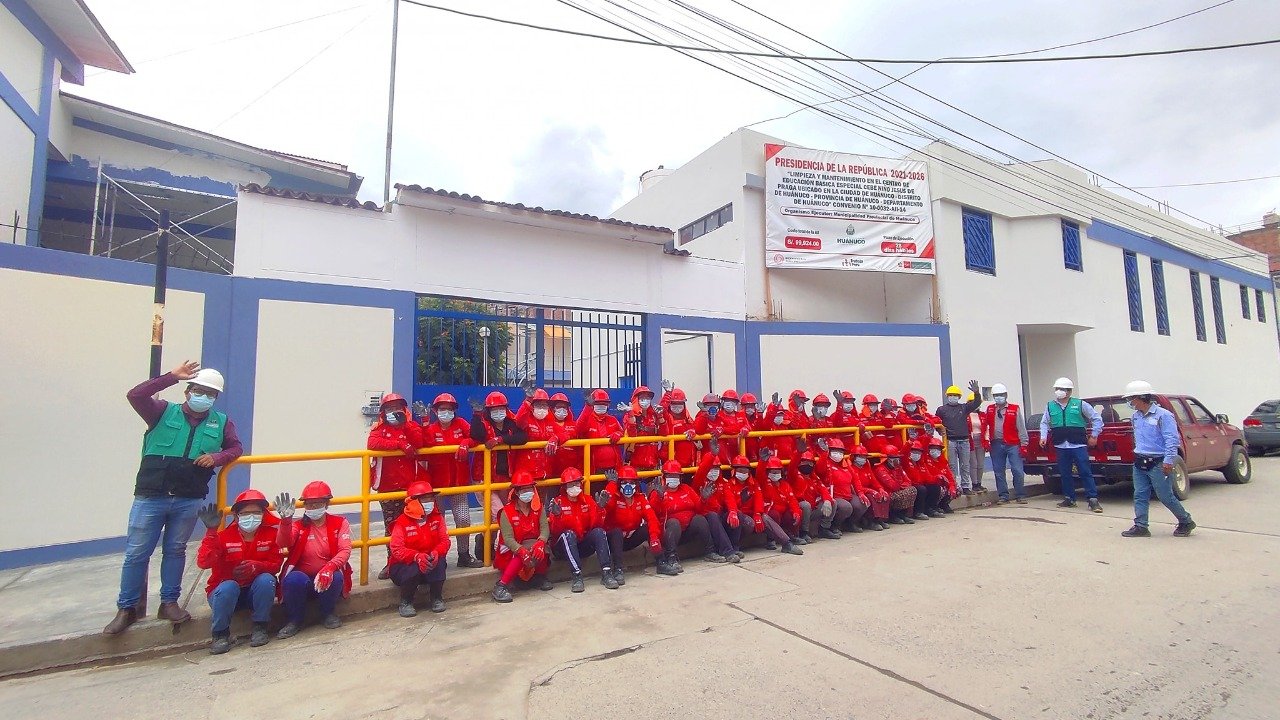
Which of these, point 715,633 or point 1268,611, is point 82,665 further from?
Answer: point 1268,611

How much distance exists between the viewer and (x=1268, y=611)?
4.66 m

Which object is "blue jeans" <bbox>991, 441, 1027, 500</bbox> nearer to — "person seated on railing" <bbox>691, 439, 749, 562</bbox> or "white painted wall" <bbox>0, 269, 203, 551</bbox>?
"person seated on railing" <bbox>691, 439, 749, 562</bbox>

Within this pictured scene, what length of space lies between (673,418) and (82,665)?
17.8 ft

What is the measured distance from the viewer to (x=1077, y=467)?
9125 mm

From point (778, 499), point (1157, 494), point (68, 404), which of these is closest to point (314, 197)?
point (68, 404)

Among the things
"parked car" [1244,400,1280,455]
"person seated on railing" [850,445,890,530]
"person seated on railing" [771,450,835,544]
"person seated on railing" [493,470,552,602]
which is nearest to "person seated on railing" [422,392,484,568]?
"person seated on railing" [493,470,552,602]

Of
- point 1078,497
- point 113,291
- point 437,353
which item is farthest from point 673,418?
point 1078,497

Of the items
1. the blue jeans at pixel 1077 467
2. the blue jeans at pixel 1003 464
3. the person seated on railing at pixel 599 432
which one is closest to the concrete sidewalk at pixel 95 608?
the person seated on railing at pixel 599 432

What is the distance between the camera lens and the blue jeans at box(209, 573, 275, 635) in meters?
4.40

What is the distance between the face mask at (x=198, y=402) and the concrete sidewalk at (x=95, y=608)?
4.93 ft

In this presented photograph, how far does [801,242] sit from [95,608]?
11.5m

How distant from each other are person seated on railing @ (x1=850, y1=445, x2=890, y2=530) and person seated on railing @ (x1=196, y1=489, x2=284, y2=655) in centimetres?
641

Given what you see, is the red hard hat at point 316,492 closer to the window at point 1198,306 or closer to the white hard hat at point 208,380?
the white hard hat at point 208,380

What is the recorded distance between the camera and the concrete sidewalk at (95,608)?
13.8 feet
